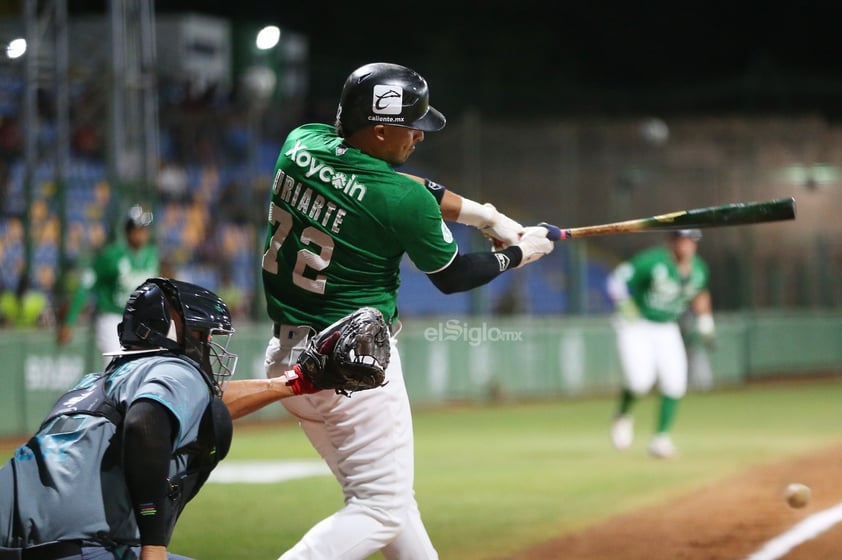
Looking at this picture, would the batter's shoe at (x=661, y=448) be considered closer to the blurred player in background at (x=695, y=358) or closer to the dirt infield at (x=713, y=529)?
the dirt infield at (x=713, y=529)

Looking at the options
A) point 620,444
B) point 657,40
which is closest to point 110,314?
point 620,444

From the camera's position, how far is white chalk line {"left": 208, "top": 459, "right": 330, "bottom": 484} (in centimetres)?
1087

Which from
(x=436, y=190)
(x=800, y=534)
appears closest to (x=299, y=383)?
(x=436, y=190)

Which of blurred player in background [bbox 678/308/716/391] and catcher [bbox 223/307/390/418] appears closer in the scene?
catcher [bbox 223/307/390/418]

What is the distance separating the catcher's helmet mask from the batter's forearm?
15.8 inches

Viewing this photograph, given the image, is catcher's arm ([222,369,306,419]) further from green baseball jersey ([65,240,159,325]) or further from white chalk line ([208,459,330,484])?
green baseball jersey ([65,240,159,325])

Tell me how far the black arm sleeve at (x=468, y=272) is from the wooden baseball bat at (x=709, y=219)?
0.57m

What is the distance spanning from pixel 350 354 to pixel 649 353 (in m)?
9.37

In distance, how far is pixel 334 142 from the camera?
4.90 meters

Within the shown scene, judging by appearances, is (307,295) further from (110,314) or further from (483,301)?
(483,301)

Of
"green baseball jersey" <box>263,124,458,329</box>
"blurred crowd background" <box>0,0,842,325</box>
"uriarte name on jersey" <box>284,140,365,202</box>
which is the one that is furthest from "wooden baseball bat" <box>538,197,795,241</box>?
"blurred crowd background" <box>0,0,842,325</box>

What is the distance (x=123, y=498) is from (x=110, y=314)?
9497 mm

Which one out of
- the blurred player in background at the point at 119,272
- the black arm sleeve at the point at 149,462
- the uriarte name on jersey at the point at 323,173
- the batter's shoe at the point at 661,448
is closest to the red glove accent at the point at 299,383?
the uriarte name on jersey at the point at 323,173

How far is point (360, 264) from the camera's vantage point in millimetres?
4820
